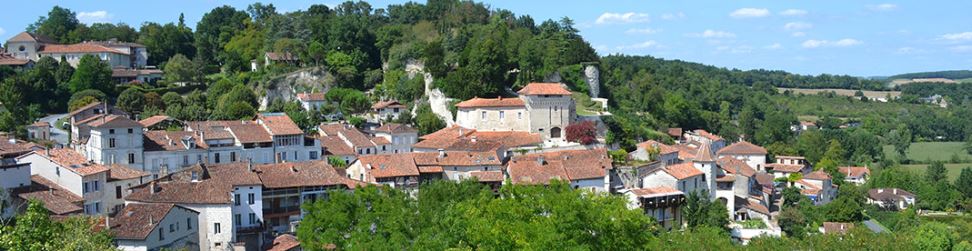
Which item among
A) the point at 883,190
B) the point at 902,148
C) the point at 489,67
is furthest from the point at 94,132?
the point at 902,148

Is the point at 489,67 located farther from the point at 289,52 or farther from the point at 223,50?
the point at 223,50

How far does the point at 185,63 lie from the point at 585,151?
4091 cm

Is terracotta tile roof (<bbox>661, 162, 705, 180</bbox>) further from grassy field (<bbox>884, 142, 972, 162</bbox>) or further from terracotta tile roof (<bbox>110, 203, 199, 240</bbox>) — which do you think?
grassy field (<bbox>884, 142, 972, 162</bbox>)

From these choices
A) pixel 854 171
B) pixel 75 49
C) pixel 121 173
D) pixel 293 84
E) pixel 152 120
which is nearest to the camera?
pixel 121 173

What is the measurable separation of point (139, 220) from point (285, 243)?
6167 millimetres

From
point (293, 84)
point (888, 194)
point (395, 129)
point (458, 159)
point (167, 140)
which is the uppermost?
point (293, 84)

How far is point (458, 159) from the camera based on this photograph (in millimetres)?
49156

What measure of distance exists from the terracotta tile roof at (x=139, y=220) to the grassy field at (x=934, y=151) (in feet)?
330

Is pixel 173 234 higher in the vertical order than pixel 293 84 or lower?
lower

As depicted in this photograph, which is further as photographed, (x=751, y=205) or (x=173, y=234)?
(x=751, y=205)

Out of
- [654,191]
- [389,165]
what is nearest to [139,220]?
[389,165]

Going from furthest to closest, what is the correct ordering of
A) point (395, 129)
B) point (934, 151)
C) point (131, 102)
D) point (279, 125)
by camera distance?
point (934, 151), point (131, 102), point (395, 129), point (279, 125)

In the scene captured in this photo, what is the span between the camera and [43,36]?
84.4 meters

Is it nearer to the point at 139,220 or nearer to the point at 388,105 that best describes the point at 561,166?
the point at 388,105
